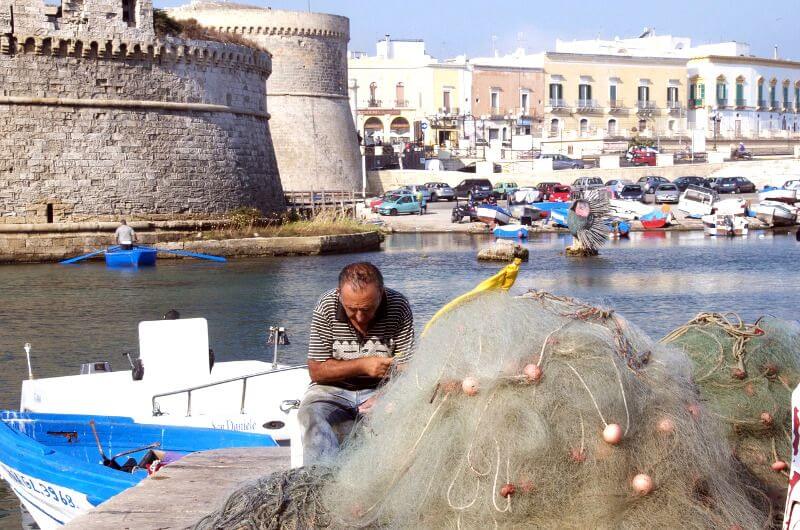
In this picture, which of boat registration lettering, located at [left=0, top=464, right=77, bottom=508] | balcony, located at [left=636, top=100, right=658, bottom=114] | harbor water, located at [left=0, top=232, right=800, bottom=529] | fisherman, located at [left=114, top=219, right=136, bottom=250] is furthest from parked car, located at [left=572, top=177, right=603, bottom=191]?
boat registration lettering, located at [left=0, top=464, right=77, bottom=508]

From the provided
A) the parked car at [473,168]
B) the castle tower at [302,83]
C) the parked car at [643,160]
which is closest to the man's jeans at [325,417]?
the castle tower at [302,83]

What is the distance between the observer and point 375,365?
4512 mm

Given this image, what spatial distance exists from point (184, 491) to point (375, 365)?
890mm

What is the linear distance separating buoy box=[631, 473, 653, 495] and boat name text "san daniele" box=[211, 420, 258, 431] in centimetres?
456

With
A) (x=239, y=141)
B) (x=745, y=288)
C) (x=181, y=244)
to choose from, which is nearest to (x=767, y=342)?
(x=745, y=288)

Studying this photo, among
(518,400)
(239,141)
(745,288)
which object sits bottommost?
(745,288)

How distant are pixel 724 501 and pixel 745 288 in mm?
16113

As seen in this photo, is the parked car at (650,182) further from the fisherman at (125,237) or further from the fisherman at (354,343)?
the fisherman at (354,343)

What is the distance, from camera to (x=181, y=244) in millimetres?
23875

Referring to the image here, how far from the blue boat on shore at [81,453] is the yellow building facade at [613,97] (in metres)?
52.6

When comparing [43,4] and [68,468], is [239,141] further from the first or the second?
[68,468]

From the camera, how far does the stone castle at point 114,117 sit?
22.9 metres

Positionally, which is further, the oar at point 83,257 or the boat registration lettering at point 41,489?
the oar at point 83,257

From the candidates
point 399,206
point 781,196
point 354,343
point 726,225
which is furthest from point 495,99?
point 354,343
